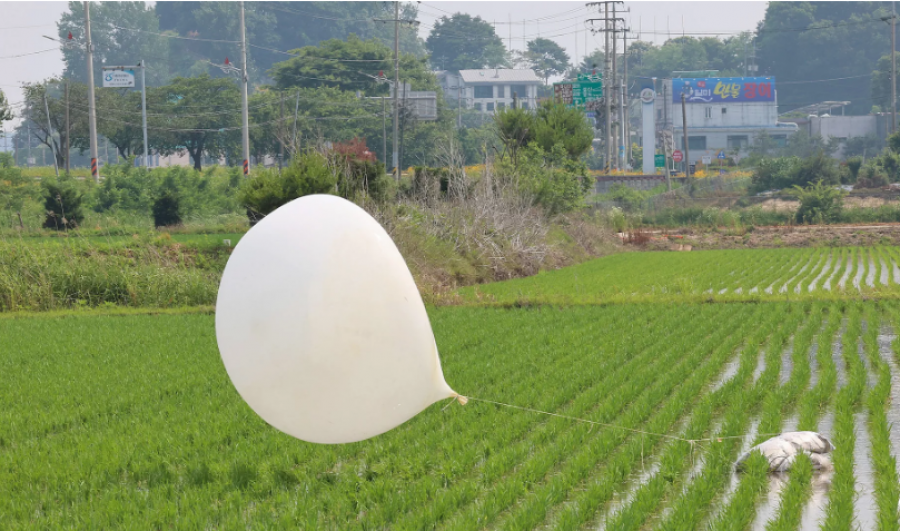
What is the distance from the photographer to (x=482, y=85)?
116 m

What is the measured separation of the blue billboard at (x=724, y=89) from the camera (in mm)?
88000

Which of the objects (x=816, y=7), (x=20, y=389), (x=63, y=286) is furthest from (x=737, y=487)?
(x=816, y=7)

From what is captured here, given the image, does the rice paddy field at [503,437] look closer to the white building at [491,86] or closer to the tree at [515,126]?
the tree at [515,126]

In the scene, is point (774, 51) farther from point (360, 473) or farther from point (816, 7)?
point (360, 473)

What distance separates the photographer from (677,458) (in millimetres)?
6648

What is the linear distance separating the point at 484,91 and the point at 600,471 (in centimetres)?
11339

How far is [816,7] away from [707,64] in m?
15.2

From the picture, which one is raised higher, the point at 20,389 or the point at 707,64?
the point at 707,64

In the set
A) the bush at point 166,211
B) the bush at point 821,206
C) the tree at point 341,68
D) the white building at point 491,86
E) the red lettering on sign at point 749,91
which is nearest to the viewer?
the bush at point 166,211

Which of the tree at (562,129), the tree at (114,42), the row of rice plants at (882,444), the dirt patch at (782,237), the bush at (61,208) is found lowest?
the dirt patch at (782,237)

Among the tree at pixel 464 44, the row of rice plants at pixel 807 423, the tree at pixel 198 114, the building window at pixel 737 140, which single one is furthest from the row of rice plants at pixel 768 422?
the tree at pixel 464 44

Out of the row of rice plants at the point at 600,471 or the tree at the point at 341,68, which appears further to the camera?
the tree at the point at 341,68

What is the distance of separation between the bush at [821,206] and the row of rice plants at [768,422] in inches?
1171

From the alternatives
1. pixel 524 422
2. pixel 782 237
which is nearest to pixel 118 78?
pixel 782 237
